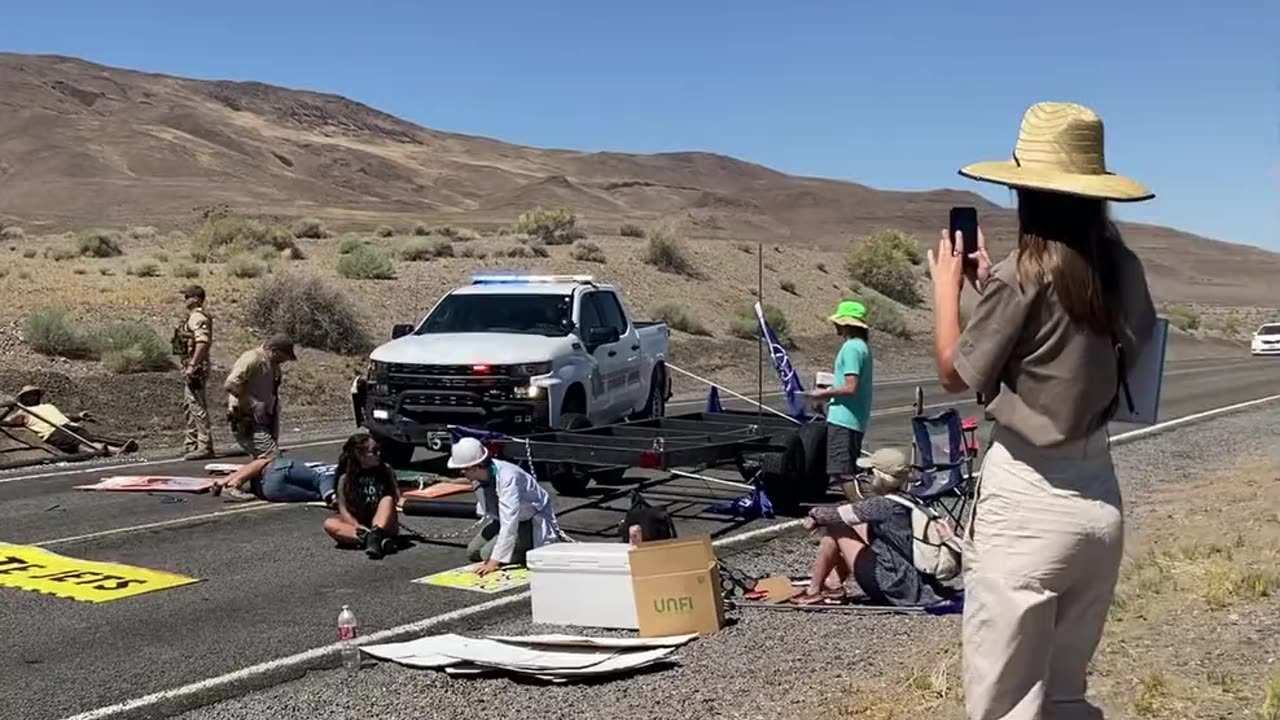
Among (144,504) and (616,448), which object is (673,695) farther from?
(144,504)

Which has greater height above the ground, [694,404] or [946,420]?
[946,420]

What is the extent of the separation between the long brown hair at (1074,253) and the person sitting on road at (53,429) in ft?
46.2

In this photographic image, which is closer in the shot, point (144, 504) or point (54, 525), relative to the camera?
point (54, 525)

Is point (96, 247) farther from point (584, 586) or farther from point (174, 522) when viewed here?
point (584, 586)

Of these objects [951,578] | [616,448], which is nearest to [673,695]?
[951,578]

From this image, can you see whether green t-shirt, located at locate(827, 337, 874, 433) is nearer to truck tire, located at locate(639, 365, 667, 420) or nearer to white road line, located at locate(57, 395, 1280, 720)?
white road line, located at locate(57, 395, 1280, 720)

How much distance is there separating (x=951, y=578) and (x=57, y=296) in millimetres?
24597

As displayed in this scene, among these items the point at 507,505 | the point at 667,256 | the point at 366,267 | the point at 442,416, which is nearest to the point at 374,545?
the point at 507,505

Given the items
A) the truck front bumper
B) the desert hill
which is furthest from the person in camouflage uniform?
the desert hill

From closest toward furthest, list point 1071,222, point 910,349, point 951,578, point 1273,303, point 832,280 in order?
point 1071,222
point 951,578
point 910,349
point 832,280
point 1273,303

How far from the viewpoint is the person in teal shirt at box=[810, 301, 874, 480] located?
405 inches

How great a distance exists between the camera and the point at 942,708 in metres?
5.60

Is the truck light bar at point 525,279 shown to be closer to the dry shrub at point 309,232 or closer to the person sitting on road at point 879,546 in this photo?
the person sitting on road at point 879,546

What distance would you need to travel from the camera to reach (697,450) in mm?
10445
